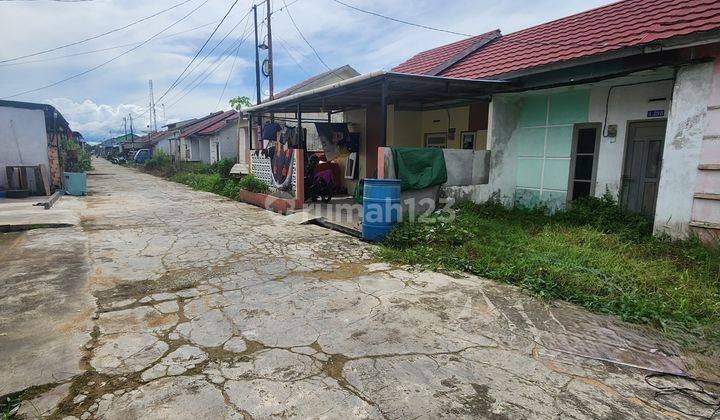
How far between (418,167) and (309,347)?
190 inches

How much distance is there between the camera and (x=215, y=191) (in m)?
15.0

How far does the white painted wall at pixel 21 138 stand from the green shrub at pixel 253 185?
6805 millimetres

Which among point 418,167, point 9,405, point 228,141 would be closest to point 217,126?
point 228,141

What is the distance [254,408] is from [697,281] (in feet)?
16.0

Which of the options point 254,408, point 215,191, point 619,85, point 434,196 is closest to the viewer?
point 254,408

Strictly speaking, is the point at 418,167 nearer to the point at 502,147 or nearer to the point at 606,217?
the point at 502,147

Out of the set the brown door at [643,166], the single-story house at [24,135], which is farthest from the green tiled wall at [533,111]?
the single-story house at [24,135]

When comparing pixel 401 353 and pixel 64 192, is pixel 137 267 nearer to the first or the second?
pixel 401 353

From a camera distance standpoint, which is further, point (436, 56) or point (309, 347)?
point (436, 56)

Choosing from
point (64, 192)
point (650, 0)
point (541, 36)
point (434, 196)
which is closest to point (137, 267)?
point (434, 196)

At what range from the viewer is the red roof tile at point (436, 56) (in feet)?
33.3

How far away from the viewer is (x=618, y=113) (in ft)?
22.0

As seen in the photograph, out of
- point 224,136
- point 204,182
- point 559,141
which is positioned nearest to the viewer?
point 559,141

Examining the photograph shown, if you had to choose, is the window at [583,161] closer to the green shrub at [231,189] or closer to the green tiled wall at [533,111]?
the green tiled wall at [533,111]
